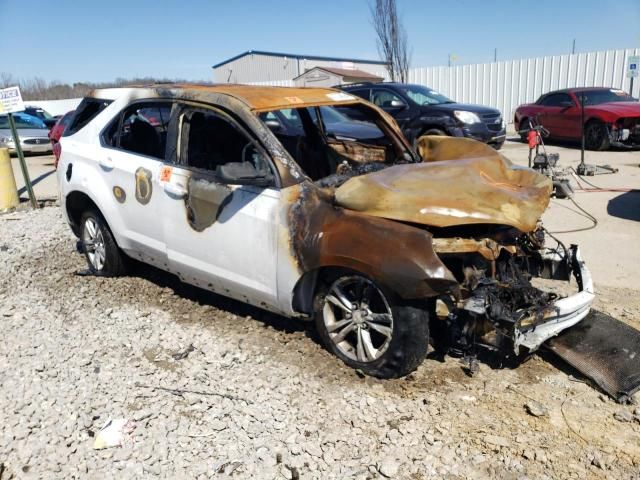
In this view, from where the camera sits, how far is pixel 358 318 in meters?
3.37

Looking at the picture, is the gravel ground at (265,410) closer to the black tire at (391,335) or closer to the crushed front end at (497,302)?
the black tire at (391,335)

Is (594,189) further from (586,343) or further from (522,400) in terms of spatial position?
(522,400)

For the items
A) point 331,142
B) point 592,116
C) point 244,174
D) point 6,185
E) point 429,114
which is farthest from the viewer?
point 592,116

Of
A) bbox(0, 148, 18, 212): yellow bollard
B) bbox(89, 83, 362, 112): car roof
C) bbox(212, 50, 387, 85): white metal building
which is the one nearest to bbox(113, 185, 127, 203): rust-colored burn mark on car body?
bbox(89, 83, 362, 112): car roof

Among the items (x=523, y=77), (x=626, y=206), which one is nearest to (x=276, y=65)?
(x=523, y=77)

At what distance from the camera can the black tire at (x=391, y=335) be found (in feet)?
10.4

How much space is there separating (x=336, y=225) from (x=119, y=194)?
2.17m

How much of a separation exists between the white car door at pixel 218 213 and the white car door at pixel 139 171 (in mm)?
155

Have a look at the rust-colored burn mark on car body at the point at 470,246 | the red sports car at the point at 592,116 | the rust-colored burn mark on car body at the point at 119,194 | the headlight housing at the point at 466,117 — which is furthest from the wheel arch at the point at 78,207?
the red sports car at the point at 592,116

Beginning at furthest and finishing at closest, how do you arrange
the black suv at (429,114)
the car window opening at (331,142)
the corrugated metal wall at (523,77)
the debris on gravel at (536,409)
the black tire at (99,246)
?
the corrugated metal wall at (523,77)
the black suv at (429,114)
the black tire at (99,246)
the car window opening at (331,142)
the debris on gravel at (536,409)

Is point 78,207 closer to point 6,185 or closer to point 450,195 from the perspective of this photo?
point 450,195

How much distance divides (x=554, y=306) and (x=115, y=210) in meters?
3.45

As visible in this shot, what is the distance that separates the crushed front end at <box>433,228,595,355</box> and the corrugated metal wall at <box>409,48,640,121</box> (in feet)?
63.1

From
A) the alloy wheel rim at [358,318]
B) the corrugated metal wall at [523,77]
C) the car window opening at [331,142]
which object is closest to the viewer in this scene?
the alloy wheel rim at [358,318]
